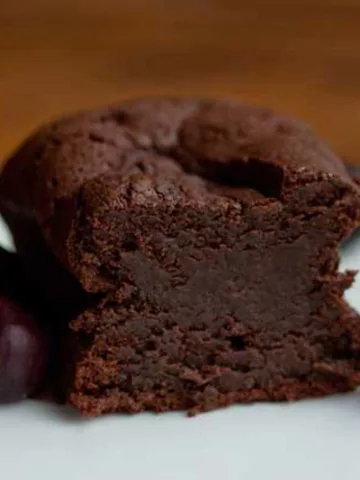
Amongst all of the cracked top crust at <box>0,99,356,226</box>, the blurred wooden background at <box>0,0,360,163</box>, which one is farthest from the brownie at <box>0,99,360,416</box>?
the blurred wooden background at <box>0,0,360,163</box>

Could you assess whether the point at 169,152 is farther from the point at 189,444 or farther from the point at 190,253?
the point at 189,444

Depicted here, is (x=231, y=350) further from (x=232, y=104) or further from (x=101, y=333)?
(x=232, y=104)

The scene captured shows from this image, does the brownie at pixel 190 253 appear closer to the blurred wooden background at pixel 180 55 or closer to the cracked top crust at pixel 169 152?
the cracked top crust at pixel 169 152

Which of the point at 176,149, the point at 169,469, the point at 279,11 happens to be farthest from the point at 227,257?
the point at 279,11

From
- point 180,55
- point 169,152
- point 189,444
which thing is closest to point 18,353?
point 189,444

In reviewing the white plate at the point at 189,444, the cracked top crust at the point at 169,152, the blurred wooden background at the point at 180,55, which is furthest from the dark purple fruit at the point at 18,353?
the blurred wooden background at the point at 180,55
